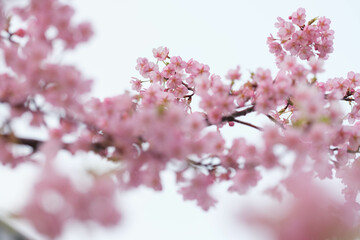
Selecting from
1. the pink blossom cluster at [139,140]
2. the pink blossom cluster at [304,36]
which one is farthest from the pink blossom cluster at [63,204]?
the pink blossom cluster at [304,36]

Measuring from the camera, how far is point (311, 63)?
1753 mm

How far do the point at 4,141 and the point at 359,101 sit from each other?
1.70 m

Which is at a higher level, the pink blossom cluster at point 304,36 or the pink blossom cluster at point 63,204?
the pink blossom cluster at point 304,36

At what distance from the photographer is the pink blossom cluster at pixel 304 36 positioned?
7.87 ft

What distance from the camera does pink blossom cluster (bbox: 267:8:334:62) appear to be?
240 centimetres

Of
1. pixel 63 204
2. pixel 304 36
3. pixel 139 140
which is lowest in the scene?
pixel 63 204

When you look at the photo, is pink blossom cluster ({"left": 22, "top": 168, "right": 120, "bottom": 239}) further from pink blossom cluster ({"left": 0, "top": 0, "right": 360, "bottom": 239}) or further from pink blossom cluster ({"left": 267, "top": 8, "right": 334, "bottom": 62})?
pink blossom cluster ({"left": 267, "top": 8, "right": 334, "bottom": 62})

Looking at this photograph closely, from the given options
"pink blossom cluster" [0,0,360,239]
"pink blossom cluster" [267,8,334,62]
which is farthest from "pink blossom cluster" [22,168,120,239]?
"pink blossom cluster" [267,8,334,62]

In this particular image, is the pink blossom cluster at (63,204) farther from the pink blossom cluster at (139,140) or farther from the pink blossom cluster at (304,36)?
the pink blossom cluster at (304,36)

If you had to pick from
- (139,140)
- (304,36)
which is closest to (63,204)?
(139,140)

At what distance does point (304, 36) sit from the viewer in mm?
2391

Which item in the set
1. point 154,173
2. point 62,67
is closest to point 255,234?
point 154,173

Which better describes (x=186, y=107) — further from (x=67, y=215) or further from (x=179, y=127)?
(x=67, y=215)

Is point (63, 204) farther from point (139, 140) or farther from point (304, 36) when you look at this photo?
point (304, 36)
